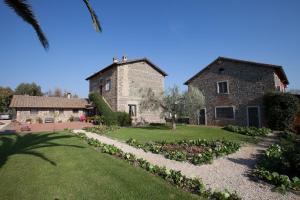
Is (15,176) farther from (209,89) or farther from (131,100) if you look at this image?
(209,89)

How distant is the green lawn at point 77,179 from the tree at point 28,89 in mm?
58690

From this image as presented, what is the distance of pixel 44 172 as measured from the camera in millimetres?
6270

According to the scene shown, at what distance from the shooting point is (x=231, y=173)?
6.34 meters

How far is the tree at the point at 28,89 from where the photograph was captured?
188ft

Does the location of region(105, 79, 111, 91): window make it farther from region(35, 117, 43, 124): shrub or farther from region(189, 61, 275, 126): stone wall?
region(189, 61, 275, 126): stone wall

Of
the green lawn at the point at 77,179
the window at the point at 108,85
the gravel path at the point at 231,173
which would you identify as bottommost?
the gravel path at the point at 231,173

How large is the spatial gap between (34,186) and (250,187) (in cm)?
606

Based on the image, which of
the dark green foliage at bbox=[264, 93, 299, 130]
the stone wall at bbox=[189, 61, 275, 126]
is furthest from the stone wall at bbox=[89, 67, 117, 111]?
the dark green foliage at bbox=[264, 93, 299, 130]

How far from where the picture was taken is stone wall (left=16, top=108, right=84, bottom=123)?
1141 inches

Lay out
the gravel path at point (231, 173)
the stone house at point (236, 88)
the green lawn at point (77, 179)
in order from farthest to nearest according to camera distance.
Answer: the stone house at point (236, 88) → the gravel path at point (231, 173) → the green lawn at point (77, 179)

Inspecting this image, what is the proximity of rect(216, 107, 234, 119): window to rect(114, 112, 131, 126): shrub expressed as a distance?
11.9m

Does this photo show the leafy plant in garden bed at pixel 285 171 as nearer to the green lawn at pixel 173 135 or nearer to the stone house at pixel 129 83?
the green lawn at pixel 173 135

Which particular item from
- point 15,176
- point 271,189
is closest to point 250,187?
point 271,189

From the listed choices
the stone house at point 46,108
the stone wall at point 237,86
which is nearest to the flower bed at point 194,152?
the stone wall at point 237,86
